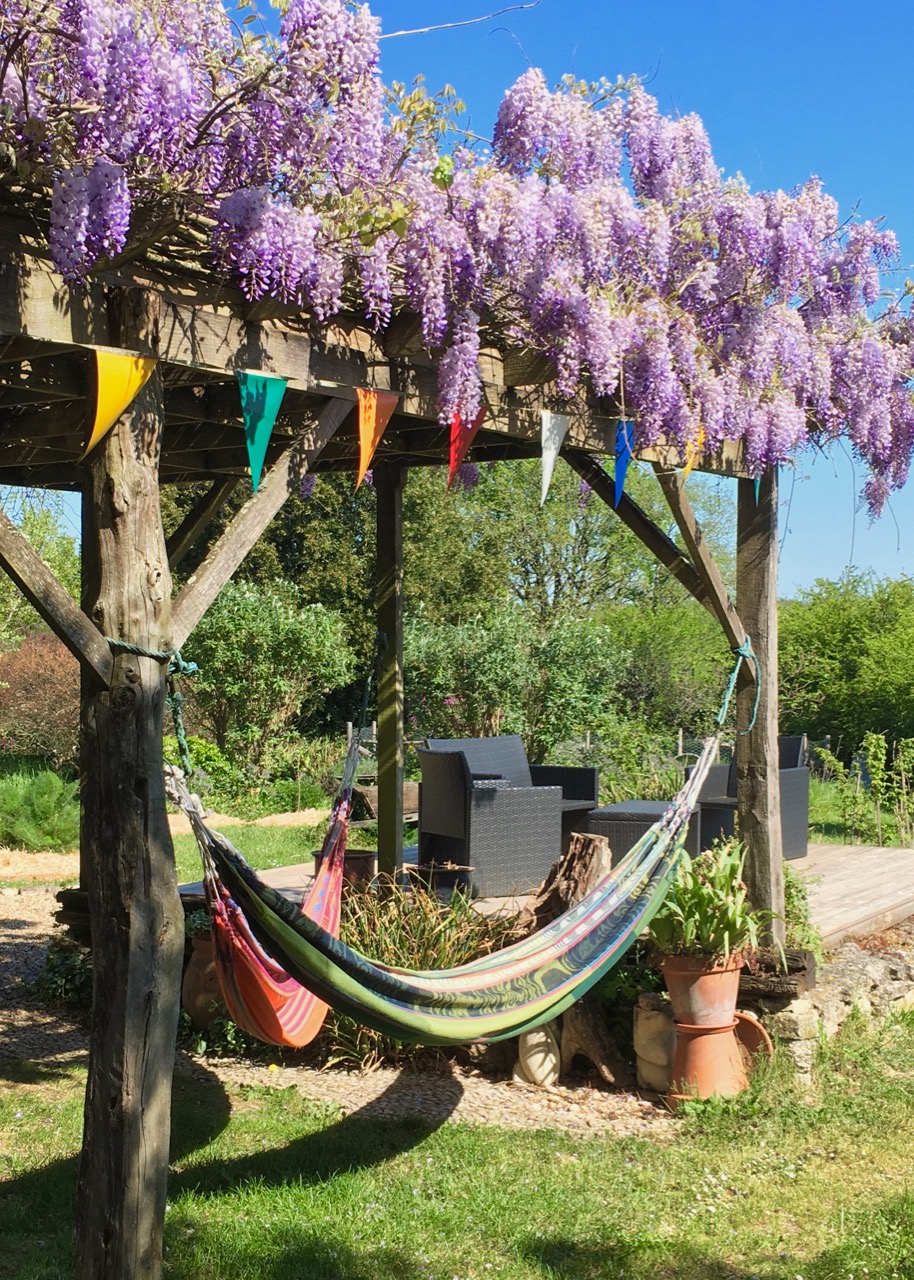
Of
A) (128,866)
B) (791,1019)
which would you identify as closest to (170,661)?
(128,866)

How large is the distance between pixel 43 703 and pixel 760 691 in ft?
27.5

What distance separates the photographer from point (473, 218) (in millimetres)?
3289

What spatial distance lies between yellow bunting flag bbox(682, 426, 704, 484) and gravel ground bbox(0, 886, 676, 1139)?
1978mm

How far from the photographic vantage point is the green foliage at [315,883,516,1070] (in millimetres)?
4324

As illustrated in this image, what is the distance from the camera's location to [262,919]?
2.77 metres

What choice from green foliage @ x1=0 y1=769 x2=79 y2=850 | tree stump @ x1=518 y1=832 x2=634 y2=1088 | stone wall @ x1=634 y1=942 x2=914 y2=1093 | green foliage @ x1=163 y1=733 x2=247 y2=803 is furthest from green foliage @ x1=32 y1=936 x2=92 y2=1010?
green foliage @ x1=163 y1=733 x2=247 y2=803

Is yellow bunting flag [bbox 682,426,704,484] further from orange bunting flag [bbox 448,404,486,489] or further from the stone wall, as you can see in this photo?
the stone wall

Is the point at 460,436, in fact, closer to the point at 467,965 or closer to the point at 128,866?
the point at 467,965

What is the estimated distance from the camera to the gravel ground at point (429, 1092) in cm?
386

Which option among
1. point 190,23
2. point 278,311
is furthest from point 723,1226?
point 190,23

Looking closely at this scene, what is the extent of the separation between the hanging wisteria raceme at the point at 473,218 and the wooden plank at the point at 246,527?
0.30 m

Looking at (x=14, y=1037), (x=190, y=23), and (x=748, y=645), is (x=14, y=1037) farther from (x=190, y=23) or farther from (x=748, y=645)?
(x=190, y=23)

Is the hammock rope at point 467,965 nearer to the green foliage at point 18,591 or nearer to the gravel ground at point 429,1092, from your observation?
the gravel ground at point 429,1092

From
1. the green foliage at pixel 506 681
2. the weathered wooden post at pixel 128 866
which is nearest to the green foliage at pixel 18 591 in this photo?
the green foliage at pixel 506 681
